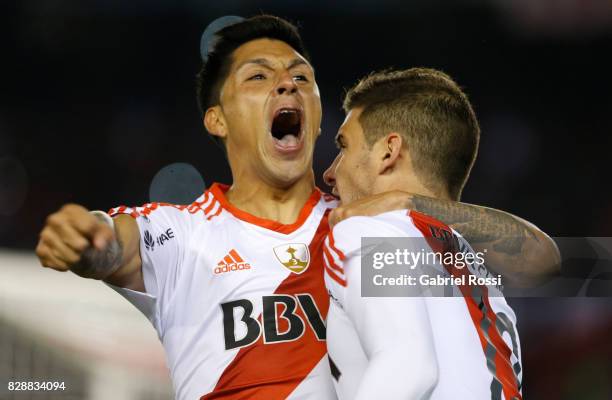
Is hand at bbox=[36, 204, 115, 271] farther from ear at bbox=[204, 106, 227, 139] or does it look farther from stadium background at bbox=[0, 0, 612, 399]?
stadium background at bbox=[0, 0, 612, 399]

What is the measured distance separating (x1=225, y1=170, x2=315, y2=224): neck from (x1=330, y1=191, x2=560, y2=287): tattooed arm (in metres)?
0.72

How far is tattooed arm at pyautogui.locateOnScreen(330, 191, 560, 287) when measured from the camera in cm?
243

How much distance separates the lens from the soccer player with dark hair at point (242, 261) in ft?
8.56

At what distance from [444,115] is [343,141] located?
350 millimetres

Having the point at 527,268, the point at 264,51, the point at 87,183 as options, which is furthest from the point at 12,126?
the point at 527,268

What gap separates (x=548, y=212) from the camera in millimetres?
7582

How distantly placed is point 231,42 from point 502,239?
1578 millimetres

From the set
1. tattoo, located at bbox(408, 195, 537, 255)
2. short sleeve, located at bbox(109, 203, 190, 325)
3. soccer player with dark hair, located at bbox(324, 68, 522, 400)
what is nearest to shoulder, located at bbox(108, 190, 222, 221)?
short sleeve, located at bbox(109, 203, 190, 325)

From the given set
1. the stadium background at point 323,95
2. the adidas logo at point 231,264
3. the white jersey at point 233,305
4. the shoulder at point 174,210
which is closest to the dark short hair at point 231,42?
the shoulder at point 174,210

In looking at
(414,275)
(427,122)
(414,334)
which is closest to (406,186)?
(427,122)

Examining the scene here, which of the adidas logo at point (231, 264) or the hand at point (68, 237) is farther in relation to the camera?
the adidas logo at point (231, 264)

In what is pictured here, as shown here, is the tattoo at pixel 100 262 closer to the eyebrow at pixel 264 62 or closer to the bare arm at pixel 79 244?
the bare arm at pixel 79 244

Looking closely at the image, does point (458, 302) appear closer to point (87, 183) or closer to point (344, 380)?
point (344, 380)

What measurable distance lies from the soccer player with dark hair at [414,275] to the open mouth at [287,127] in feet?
2.00
